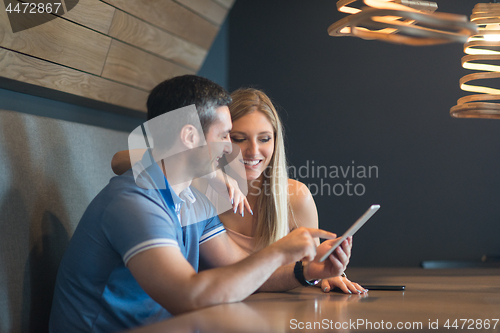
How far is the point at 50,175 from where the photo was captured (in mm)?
1775

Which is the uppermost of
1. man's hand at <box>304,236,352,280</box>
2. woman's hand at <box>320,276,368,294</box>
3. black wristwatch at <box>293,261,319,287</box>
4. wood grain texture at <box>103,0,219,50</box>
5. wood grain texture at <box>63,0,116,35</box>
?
wood grain texture at <box>103,0,219,50</box>

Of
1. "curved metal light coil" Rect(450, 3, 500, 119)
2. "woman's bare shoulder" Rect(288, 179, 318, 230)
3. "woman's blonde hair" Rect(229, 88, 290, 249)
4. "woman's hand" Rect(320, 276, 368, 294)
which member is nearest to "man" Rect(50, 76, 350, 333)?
"woman's hand" Rect(320, 276, 368, 294)

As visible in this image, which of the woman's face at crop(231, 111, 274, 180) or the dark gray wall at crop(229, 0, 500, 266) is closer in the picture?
the woman's face at crop(231, 111, 274, 180)

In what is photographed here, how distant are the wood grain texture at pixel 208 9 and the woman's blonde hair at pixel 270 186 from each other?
0.65 m

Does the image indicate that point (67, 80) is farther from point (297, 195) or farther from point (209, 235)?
point (297, 195)

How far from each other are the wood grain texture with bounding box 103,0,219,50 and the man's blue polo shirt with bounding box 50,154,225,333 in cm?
108

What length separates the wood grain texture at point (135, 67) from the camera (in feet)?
6.98

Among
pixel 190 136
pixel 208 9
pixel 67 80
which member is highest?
pixel 208 9

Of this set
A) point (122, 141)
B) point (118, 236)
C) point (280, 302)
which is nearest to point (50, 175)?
point (122, 141)

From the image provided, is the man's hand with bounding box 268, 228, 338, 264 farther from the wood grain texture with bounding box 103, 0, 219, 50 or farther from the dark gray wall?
the dark gray wall

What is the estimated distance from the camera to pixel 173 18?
2355mm

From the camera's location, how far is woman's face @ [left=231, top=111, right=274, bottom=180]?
6.74ft

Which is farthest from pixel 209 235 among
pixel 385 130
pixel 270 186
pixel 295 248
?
pixel 385 130

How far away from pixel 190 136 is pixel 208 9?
1.41m
